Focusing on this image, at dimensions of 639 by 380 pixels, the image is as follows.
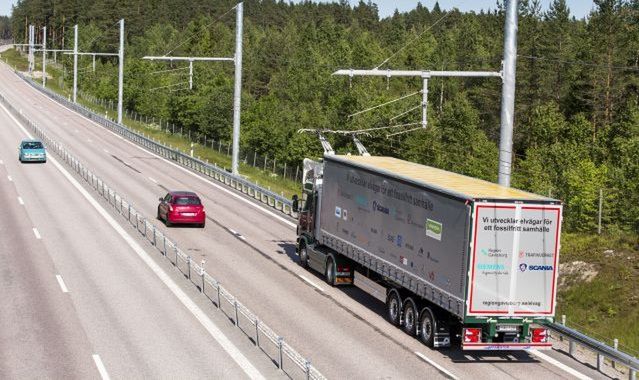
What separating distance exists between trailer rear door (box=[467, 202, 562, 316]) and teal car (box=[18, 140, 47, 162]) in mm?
48815

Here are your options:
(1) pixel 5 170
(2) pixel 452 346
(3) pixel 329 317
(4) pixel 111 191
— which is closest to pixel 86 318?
(3) pixel 329 317

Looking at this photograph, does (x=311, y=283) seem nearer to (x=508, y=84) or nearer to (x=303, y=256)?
(x=303, y=256)

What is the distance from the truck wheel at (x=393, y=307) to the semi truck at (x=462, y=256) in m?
0.03

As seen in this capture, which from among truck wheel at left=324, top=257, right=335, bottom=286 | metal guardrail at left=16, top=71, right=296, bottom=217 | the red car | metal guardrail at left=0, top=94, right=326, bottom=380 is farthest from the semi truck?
metal guardrail at left=16, top=71, right=296, bottom=217

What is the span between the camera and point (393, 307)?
26.5 m

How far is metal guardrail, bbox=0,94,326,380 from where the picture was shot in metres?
20.9

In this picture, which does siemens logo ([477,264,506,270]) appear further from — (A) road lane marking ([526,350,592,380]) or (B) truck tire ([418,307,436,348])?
(A) road lane marking ([526,350,592,380])

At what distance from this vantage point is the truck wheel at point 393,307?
26156 millimetres

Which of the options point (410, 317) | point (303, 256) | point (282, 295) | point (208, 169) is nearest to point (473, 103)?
point (208, 169)

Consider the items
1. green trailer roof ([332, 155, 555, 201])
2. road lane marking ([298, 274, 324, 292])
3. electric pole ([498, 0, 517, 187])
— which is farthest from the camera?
road lane marking ([298, 274, 324, 292])

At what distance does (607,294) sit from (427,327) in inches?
336

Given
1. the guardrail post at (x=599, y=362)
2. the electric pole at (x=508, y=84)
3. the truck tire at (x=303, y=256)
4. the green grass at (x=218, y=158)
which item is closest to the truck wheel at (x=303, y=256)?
the truck tire at (x=303, y=256)

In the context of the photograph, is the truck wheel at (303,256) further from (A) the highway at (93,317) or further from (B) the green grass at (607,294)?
(B) the green grass at (607,294)

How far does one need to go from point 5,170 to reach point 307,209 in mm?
32771
